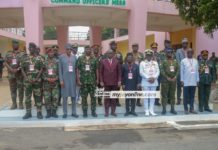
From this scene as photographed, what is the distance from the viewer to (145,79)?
394 inches

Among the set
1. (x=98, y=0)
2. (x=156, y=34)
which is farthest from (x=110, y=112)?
(x=156, y=34)

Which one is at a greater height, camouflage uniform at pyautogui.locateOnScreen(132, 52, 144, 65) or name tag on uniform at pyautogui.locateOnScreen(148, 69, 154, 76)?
camouflage uniform at pyautogui.locateOnScreen(132, 52, 144, 65)

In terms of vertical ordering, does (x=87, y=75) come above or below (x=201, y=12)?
below

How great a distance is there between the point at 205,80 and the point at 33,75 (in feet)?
14.3

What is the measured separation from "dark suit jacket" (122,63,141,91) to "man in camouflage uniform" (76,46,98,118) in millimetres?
726

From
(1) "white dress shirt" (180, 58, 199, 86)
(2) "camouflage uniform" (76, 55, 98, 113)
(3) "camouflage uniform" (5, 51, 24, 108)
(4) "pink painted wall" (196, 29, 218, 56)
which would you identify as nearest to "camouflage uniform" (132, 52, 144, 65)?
(1) "white dress shirt" (180, 58, 199, 86)

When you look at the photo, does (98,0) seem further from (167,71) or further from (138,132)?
(138,132)

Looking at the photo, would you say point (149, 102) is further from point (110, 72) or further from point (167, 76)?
point (110, 72)

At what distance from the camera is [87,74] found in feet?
31.9

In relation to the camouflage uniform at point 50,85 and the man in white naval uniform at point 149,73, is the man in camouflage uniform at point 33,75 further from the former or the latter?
the man in white naval uniform at point 149,73

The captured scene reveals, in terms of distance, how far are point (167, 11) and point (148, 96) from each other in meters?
8.30

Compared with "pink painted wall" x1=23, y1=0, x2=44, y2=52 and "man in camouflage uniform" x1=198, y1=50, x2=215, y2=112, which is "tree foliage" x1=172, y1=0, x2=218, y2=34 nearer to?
"man in camouflage uniform" x1=198, y1=50, x2=215, y2=112

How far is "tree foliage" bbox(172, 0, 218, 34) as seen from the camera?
1098 cm

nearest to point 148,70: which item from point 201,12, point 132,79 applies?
point 132,79
